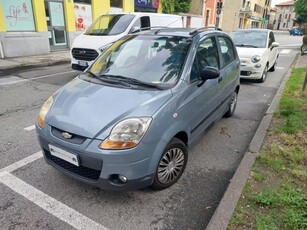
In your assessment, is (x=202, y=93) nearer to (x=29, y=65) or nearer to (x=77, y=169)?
(x=77, y=169)

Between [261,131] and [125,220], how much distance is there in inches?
110

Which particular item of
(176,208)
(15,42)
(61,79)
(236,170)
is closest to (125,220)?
(176,208)

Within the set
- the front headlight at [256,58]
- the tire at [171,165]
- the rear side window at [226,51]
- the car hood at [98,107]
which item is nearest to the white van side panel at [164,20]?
the front headlight at [256,58]

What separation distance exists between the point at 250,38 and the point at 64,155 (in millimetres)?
8138

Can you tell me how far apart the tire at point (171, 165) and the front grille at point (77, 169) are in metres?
0.63

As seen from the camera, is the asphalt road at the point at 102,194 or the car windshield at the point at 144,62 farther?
the car windshield at the point at 144,62

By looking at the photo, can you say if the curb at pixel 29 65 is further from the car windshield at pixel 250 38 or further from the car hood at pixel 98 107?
the car hood at pixel 98 107

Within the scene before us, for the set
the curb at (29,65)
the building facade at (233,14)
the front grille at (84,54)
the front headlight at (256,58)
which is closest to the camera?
the front grille at (84,54)

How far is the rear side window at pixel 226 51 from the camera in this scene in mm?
4090

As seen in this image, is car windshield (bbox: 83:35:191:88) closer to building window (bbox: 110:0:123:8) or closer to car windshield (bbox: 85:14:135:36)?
car windshield (bbox: 85:14:135:36)

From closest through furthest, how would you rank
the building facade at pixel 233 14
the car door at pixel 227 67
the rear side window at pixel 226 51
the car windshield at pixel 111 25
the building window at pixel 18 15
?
the car door at pixel 227 67
the rear side window at pixel 226 51
the car windshield at pixel 111 25
the building window at pixel 18 15
the building facade at pixel 233 14

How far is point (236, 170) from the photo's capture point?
10.3ft

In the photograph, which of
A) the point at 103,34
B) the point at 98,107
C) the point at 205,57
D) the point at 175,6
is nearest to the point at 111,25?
the point at 103,34

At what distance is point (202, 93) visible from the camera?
3.21 meters
